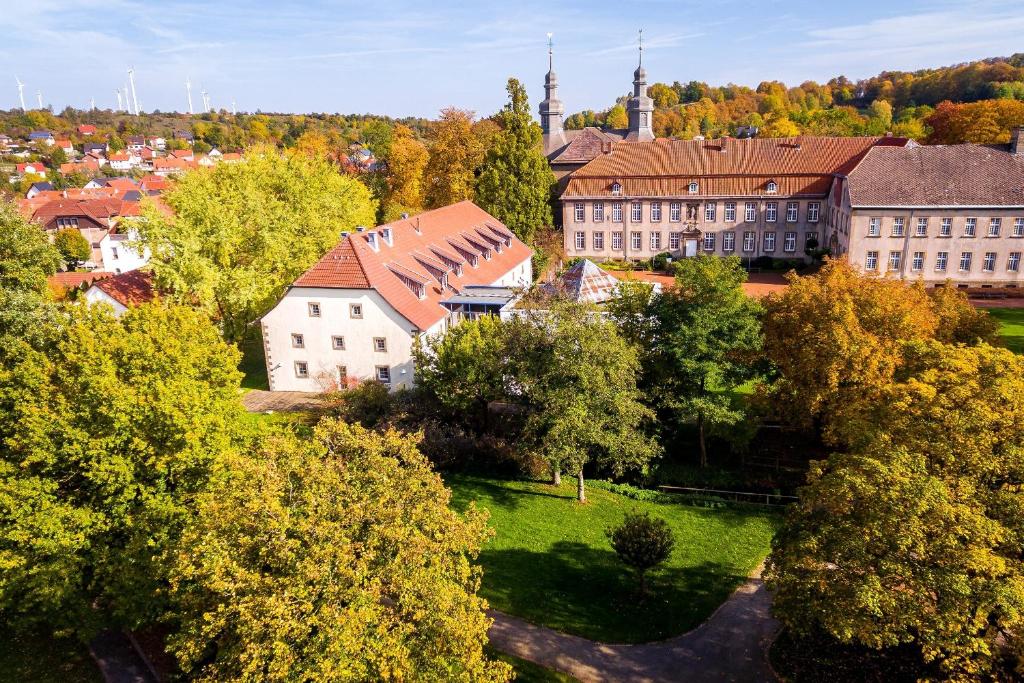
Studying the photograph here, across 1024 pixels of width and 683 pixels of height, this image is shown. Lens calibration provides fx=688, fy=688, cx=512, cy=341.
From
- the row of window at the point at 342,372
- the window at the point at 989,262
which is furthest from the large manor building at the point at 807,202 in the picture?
the row of window at the point at 342,372

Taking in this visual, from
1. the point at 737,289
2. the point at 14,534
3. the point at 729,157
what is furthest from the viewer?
the point at 729,157

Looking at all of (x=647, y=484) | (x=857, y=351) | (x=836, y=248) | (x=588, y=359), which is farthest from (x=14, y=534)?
(x=836, y=248)

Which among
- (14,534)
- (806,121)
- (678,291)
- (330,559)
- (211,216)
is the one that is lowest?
(14,534)

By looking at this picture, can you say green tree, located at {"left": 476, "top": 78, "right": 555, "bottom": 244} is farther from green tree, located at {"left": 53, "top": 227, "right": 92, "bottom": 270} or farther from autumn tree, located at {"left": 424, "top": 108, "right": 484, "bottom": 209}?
green tree, located at {"left": 53, "top": 227, "right": 92, "bottom": 270}

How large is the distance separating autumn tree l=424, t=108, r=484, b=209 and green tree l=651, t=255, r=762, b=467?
3977 cm

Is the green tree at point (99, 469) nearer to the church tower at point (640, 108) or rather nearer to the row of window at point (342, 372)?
the row of window at point (342, 372)

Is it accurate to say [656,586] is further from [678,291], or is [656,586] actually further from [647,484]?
[678,291]

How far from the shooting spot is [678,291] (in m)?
32.7

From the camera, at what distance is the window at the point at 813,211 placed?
224ft

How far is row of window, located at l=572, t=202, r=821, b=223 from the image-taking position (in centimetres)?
6881

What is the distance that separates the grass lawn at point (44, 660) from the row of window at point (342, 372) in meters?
20.7

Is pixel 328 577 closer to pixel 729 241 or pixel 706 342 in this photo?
pixel 706 342

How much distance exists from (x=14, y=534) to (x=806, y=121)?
144 meters

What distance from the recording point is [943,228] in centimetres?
5909
